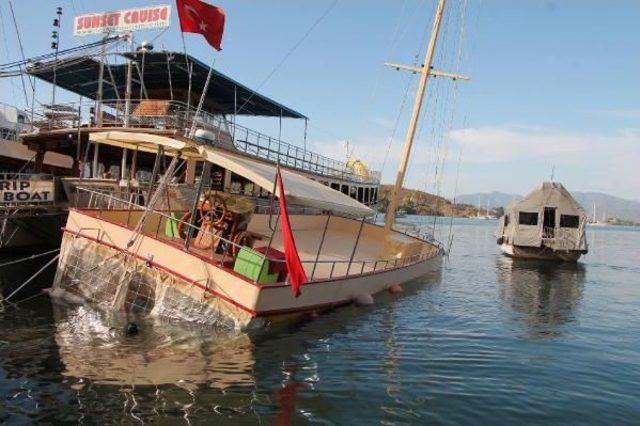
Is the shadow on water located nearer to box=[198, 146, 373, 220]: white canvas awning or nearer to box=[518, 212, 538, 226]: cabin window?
box=[198, 146, 373, 220]: white canvas awning

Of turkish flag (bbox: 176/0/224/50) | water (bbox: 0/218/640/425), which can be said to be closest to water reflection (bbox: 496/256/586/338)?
water (bbox: 0/218/640/425)

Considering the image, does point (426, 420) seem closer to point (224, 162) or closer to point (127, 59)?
point (224, 162)

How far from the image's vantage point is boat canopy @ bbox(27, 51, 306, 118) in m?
24.7

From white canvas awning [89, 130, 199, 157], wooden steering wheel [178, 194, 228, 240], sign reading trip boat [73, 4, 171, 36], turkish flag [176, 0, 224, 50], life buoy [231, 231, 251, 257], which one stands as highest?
sign reading trip boat [73, 4, 171, 36]

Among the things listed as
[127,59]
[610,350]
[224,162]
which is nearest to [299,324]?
[224,162]

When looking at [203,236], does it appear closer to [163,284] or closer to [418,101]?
[163,284]

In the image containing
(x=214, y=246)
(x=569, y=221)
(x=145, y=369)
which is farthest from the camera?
(x=569, y=221)

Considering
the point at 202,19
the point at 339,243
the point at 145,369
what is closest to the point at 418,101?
the point at 339,243

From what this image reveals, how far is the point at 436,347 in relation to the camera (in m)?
12.1

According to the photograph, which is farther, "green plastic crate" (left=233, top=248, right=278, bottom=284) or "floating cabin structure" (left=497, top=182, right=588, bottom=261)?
"floating cabin structure" (left=497, top=182, right=588, bottom=261)

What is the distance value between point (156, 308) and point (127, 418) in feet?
16.9

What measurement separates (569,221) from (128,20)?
3200 centimetres

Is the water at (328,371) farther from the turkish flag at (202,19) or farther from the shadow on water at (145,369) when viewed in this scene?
the turkish flag at (202,19)

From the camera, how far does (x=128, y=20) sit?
997 inches
